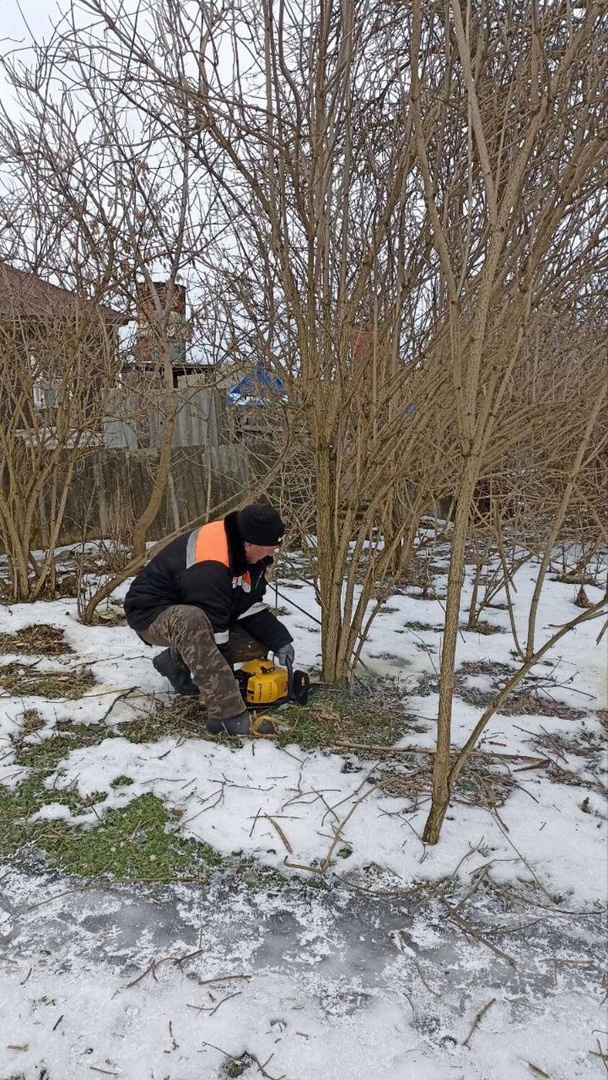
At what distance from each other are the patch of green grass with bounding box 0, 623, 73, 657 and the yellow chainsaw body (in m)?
1.57

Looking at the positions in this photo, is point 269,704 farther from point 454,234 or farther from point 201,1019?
point 454,234

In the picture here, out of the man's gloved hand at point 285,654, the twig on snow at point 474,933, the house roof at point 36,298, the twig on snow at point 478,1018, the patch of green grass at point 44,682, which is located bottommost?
the twig on snow at point 478,1018

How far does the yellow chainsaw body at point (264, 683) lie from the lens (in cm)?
341

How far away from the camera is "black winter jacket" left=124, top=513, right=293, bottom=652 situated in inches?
128

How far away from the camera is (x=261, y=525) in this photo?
317 centimetres

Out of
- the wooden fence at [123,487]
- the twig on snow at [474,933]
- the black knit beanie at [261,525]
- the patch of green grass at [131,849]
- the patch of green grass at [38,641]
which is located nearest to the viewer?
the twig on snow at [474,933]

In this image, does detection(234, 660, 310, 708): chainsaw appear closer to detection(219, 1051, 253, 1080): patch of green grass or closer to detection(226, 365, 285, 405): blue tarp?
detection(226, 365, 285, 405): blue tarp

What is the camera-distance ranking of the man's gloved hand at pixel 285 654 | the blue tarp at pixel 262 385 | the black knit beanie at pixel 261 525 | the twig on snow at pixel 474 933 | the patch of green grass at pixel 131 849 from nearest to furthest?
the twig on snow at pixel 474 933
the patch of green grass at pixel 131 849
the black knit beanie at pixel 261 525
the man's gloved hand at pixel 285 654
the blue tarp at pixel 262 385

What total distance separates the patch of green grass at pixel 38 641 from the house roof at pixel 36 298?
7.42 feet

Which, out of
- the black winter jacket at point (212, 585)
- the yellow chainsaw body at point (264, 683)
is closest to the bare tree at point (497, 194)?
the yellow chainsaw body at point (264, 683)

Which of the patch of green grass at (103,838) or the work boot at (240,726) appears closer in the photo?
the patch of green grass at (103,838)

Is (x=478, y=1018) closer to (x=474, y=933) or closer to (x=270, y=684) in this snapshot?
(x=474, y=933)

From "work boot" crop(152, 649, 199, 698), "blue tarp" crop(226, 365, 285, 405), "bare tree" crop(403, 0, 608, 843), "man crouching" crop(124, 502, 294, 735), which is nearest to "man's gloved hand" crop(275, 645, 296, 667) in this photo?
"man crouching" crop(124, 502, 294, 735)

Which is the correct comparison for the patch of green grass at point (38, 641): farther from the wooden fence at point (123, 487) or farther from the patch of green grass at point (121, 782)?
the wooden fence at point (123, 487)
